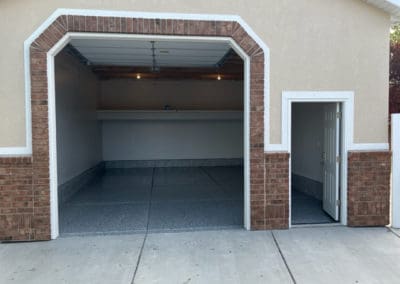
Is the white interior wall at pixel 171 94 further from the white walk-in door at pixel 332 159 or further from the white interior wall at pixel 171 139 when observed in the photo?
the white walk-in door at pixel 332 159

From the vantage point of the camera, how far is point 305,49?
5.09 metres

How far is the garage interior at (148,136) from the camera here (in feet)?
20.4

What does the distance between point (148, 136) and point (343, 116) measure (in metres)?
9.12

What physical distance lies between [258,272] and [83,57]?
7.15 meters

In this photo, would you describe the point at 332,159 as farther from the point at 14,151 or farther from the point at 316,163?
the point at 14,151

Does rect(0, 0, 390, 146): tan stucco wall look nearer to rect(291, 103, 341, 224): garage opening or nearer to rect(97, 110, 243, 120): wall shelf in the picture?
rect(291, 103, 341, 224): garage opening

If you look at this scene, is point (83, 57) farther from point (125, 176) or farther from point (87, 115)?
point (125, 176)

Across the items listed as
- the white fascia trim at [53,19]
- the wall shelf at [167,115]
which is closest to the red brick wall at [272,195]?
the white fascia trim at [53,19]

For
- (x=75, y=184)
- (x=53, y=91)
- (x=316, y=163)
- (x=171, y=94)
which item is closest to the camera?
(x=53, y=91)

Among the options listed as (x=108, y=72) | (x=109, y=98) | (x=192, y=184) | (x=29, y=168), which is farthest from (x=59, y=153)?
(x=109, y=98)

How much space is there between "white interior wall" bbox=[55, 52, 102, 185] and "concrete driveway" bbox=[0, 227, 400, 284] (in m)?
2.95

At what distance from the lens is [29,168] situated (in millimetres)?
4656

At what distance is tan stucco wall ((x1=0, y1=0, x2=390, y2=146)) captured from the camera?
4.62 metres

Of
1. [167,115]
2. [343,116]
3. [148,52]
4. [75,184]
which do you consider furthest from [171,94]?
[343,116]
